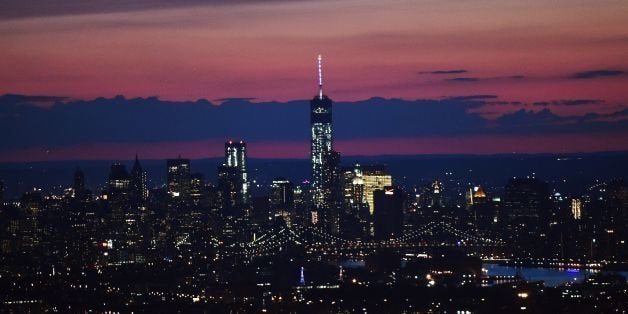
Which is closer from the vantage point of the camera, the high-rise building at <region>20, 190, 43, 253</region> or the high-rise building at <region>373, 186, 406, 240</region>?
the high-rise building at <region>20, 190, 43, 253</region>

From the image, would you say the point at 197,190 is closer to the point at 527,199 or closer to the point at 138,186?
the point at 138,186

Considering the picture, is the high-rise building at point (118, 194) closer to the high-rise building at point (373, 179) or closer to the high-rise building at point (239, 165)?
the high-rise building at point (239, 165)

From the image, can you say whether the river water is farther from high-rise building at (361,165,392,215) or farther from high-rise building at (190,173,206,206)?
high-rise building at (361,165,392,215)

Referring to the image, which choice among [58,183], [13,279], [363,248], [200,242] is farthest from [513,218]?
[13,279]

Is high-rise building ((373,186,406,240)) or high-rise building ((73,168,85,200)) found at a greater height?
high-rise building ((73,168,85,200))

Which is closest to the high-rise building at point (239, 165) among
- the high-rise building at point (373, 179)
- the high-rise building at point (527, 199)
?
the high-rise building at point (373, 179)

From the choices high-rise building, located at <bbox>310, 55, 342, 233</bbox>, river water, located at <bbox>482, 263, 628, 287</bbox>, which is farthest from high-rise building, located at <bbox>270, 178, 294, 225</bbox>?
river water, located at <bbox>482, 263, 628, 287</bbox>
